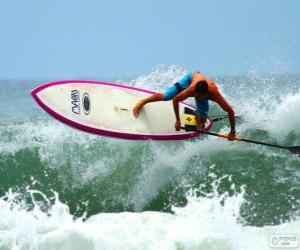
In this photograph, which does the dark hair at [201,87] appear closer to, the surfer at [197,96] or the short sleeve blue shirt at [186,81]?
the surfer at [197,96]

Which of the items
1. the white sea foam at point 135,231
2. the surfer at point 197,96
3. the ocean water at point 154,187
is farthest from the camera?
the surfer at point 197,96

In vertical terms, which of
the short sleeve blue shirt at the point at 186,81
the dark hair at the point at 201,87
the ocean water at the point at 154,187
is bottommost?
the ocean water at the point at 154,187

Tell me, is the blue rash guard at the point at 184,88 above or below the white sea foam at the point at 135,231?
above

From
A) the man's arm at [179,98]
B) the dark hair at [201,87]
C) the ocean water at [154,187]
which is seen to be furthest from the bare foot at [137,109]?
the dark hair at [201,87]

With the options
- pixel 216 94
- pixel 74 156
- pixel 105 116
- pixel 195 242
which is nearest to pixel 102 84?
pixel 105 116

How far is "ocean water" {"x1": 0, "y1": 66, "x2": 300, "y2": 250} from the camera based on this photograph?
4926 mm

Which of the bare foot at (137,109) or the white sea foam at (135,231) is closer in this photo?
the white sea foam at (135,231)

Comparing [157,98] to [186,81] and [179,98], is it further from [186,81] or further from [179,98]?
[179,98]

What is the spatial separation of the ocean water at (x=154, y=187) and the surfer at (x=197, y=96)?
0.54 metres

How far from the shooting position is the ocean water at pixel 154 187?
4926mm

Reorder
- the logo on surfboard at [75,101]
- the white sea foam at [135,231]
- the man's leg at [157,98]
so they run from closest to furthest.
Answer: the white sea foam at [135,231]
the man's leg at [157,98]
the logo on surfboard at [75,101]

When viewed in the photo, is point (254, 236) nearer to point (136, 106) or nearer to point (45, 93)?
point (136, 106)

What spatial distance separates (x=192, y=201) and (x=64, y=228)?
134cm

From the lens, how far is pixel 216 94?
20.5 ft
